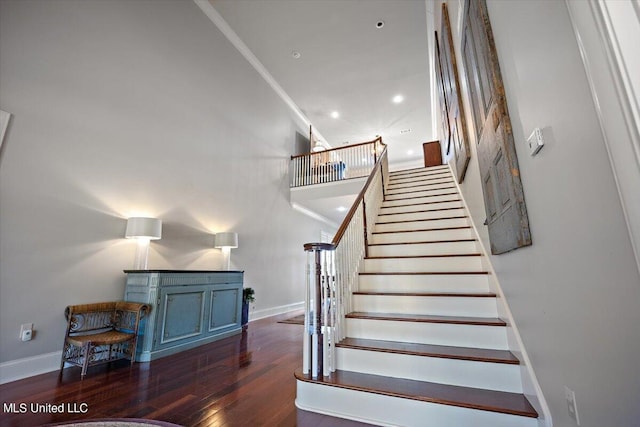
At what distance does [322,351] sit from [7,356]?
104 inches

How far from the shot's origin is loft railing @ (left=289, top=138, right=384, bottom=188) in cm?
712

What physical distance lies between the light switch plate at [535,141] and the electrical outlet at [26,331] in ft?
12.9

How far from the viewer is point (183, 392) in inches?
82.1

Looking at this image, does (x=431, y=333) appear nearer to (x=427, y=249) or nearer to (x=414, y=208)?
(x=427, y=249)

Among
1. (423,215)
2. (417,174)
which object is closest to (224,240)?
(423,215)

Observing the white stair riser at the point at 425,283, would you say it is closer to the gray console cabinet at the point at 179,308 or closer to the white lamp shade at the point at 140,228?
the gray console cabinet at the point at 179,308

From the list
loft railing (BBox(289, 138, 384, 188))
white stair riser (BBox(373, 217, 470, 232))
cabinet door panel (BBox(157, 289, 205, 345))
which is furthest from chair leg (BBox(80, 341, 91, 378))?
loft railing (BBox(289, 138, 384, 188))

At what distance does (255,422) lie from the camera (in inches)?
65.6

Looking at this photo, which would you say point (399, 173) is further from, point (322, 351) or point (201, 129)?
point (322, 351)

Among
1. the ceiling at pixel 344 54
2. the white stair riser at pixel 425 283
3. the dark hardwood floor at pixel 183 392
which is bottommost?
the dark hardwood floor at pixel 183 392

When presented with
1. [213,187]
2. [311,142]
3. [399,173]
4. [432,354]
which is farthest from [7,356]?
[311,142]

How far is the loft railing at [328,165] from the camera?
23.4 feet

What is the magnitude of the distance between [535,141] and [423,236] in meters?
2.38

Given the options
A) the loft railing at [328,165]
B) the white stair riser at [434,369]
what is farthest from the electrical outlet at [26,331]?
the loft railing at [328,165]
